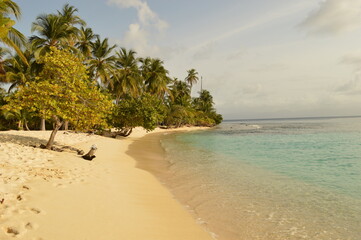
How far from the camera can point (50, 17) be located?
22719 millimetres

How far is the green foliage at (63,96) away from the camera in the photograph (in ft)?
36.2

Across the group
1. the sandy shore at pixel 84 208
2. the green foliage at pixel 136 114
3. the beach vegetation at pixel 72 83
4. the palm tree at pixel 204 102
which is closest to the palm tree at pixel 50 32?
the beach vegetation at pixel 72 83

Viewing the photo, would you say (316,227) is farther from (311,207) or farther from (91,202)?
(91,202)

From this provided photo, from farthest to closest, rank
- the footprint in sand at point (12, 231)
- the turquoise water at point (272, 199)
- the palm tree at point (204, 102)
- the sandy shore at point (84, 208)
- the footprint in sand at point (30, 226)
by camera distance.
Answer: the palm tree at point (204, 102)
the turquoise water at point (272, 199)
the sandy shore at point (84, 208)
the footprint in sand at point (30, 226)
the footprint in sand at point (12, 231)

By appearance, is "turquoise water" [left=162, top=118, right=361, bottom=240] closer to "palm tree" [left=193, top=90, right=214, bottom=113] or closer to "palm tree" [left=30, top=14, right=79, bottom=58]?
"palm tree" [left=30, top=14, right=79, bottom=58]

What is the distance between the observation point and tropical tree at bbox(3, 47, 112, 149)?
11039mm

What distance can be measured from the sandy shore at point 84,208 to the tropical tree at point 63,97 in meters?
3.62

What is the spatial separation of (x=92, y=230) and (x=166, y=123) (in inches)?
2233

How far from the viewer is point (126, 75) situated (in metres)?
37.6

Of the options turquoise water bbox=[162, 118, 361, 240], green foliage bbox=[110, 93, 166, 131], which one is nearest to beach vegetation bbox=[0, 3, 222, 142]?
green foliage bbox=[110, 93, 166, 131]

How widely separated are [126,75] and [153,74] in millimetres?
9744

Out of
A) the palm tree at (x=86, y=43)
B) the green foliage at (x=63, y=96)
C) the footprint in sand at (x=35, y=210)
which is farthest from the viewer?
the palm tree at (x=86, y=43)

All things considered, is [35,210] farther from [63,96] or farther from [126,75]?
[126,75]

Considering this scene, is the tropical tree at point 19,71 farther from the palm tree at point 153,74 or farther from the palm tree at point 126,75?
the palm tree at point 153,74
